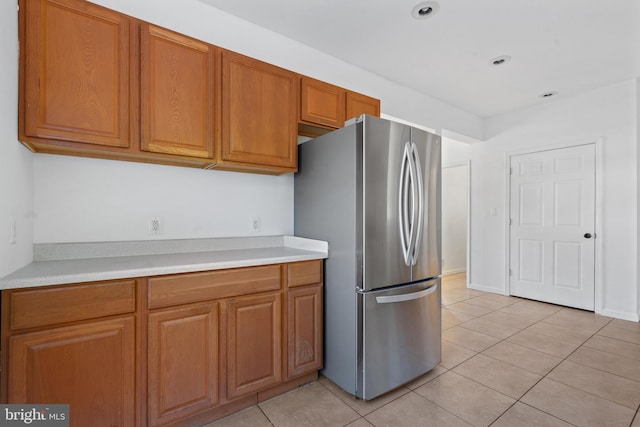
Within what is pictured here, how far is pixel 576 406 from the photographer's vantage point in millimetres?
1807

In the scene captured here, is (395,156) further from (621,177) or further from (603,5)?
(621,177)

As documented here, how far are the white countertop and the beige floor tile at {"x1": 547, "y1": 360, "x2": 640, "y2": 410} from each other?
1984 mm

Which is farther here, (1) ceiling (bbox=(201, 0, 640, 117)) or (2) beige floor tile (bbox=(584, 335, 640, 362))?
(2) beige floor tile (bbox=(584, 335, 640, 362))

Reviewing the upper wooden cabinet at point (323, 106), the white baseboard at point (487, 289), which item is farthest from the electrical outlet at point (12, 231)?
the white baseboard at point (487, 289)

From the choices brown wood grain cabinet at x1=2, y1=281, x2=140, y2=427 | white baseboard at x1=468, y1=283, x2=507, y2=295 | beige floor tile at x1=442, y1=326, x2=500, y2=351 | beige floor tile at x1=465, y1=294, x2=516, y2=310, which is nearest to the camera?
brown wood grain cabinet at x1=2, y1=281, x2=140, y2=427

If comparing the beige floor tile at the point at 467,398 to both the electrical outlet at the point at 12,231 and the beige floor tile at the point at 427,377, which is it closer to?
the beige floor tile at the point at 427,377

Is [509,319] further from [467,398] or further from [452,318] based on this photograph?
[467,398]

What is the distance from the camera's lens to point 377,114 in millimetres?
2758

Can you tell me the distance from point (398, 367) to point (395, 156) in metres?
1.42

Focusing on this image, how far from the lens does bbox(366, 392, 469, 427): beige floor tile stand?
1660mm

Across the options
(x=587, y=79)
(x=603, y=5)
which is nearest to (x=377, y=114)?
(x=603, y=5)

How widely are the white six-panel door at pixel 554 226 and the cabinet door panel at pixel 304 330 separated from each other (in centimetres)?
362

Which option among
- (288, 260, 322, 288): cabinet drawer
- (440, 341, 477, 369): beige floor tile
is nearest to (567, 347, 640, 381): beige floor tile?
(440, 341, 477, 369): beige floor tile

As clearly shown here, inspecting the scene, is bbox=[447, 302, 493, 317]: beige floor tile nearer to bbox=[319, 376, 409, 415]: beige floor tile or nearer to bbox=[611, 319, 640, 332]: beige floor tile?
bbox=[611, 319, 640, 332]: beige floor tile
